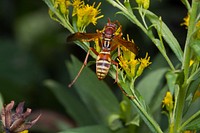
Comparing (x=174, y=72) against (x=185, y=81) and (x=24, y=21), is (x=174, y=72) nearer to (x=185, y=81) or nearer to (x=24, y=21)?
(x=185, y=81)

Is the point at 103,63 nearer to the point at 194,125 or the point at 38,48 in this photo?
the point at 194,125

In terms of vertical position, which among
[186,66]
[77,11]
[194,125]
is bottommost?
[194,125]

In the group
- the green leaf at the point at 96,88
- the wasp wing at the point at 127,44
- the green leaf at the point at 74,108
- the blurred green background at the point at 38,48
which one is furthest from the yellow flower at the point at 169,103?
the blurred green background at the point at 38,48

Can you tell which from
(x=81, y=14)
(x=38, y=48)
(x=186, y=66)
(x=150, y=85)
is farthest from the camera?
(x=38, y=48)

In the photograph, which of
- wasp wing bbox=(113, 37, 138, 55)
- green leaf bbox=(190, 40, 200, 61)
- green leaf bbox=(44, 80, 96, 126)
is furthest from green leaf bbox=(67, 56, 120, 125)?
green leaf bbox=(190, 40, 200, 61)

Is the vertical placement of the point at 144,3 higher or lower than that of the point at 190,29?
higher

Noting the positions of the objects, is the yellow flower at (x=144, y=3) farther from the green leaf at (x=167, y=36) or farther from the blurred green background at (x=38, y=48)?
the blurred green background at (x=38, y=48)

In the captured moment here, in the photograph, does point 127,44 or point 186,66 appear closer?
point 186,66

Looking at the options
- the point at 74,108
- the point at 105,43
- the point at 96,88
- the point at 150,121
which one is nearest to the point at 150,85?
the point at 96,88
